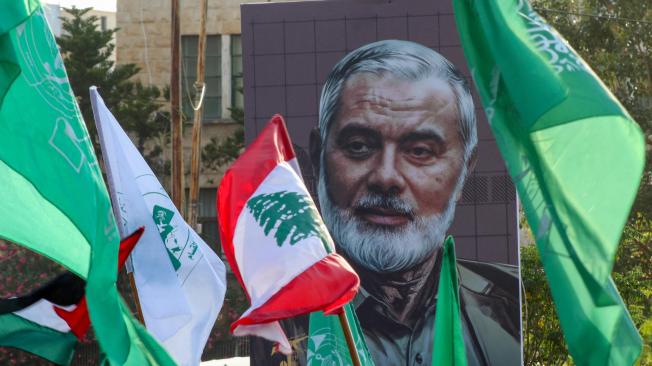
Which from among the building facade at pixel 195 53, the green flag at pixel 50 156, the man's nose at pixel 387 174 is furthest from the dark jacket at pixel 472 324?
the building facade at pixel 195 53

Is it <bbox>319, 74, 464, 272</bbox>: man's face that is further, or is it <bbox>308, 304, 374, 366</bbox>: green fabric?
<bbox>319, 74, 464, 272</bbox>: man's face

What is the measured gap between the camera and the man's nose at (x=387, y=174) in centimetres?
1596

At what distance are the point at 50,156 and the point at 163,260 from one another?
3921 millimetres

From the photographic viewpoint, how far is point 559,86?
6.13m

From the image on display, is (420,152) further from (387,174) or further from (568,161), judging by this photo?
(568,161)

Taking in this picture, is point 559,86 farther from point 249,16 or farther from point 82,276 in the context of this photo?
point 249,16

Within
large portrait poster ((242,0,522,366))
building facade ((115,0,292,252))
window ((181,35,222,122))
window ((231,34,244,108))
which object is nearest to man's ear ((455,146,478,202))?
large portrait poster ((242,0,522,366))

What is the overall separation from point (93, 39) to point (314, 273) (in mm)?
21054

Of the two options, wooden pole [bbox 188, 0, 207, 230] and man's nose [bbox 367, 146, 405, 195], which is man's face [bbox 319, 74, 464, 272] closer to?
man's nose [bbox 367, 146, 405, 195]

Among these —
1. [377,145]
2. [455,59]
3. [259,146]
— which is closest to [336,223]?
[377,145]

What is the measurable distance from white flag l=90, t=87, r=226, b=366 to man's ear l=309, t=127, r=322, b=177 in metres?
5.02

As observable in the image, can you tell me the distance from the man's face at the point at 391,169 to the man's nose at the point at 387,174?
0.04 feet

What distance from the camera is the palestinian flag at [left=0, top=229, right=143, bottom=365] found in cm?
754

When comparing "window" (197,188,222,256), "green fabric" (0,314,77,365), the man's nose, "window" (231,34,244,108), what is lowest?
"window" (197,188,222,256)
